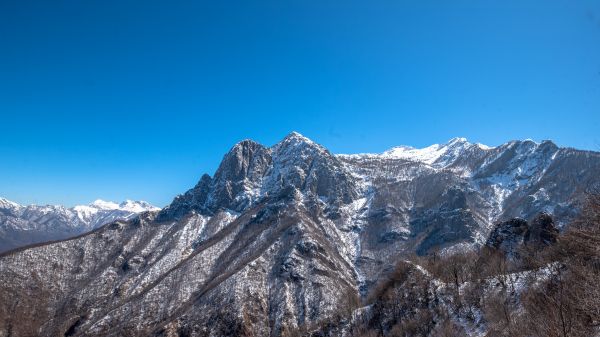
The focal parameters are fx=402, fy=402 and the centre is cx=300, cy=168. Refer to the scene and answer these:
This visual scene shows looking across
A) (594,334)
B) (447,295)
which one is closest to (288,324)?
(447,295)

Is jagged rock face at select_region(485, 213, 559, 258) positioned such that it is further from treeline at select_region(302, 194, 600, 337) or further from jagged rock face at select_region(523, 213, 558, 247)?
treeline at select_region(302, 194, 600, 337)

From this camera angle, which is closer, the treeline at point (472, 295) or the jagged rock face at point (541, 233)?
the treeline at point (472, 295)

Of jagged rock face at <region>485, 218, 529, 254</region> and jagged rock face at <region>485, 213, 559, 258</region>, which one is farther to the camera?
jagged rock face at <region>485, 218, 529, 254</region>

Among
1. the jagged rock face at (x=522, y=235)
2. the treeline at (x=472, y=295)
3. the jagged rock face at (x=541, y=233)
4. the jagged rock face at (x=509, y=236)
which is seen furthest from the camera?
the jagged rock face at (x=509, y=236)

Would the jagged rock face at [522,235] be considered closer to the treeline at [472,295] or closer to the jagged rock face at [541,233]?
the jagged rock face at [541,233]

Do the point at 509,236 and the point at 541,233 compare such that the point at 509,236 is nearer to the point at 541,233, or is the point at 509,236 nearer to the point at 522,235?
the point at 522,235

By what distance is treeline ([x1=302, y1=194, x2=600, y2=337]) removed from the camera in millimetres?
59750

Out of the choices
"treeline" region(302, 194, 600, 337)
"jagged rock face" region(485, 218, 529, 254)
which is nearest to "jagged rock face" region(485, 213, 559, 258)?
"jagged rock face" region(485, 218, 529, 254)

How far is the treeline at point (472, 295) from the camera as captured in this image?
59.8 meters

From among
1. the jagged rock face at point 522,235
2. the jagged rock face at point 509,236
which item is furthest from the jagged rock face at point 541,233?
the jagged rock face at point 509,236

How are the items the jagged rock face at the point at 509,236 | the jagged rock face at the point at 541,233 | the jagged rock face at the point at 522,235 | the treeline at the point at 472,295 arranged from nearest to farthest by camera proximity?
1. the treeline at the point at 472,295
2. the jagged rock face at the point at 541,233
3. the jagged rock face at the point at 522,235
4. the jagged rock face at the point at 509,236

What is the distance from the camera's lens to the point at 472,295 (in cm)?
8150

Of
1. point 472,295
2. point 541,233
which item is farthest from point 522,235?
point 472,295

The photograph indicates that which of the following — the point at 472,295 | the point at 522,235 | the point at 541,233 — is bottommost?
the point at 472,295
